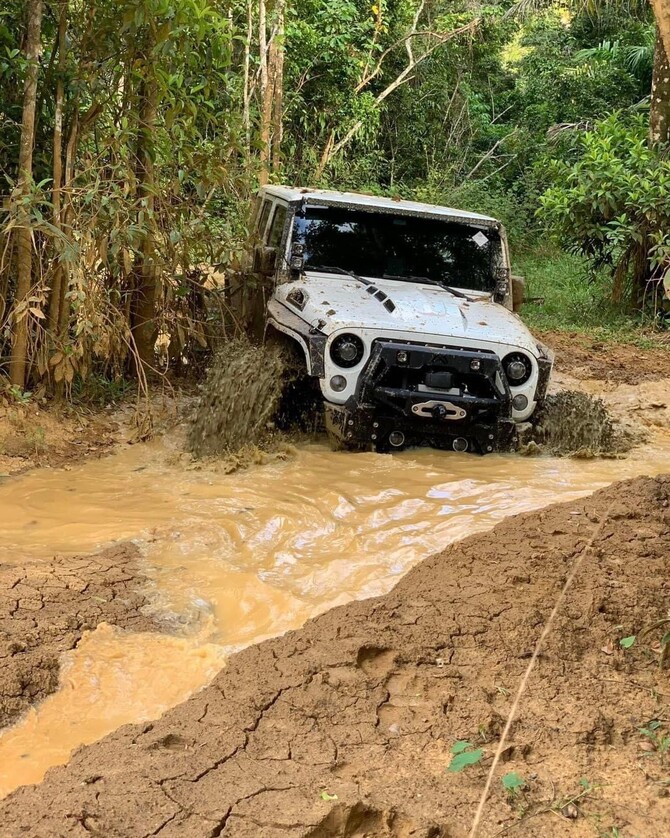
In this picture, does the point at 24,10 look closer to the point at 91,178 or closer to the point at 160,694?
the point at 91,178

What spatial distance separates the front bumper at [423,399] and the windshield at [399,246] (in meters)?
1.22

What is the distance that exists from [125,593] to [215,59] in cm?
440

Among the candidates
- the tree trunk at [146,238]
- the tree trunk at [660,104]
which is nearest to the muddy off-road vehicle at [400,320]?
the tree trunk at [146,238]

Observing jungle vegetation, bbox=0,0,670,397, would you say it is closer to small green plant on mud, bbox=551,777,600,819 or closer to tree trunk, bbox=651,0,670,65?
tree trunk, bbox=651,0,670,65

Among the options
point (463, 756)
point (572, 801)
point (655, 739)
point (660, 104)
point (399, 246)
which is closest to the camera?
point (572, 801)

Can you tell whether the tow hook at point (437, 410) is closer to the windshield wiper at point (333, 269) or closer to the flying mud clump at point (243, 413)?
the flying mud clump at point (243, 413)

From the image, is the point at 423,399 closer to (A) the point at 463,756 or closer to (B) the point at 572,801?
(A) the point at 463,756

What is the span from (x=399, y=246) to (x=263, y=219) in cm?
137

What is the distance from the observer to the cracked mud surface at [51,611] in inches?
119

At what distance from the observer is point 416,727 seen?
2668mm

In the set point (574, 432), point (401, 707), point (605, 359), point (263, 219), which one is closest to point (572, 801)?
point (401, 707)

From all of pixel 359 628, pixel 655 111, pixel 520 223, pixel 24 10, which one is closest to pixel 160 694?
pixel 359 628

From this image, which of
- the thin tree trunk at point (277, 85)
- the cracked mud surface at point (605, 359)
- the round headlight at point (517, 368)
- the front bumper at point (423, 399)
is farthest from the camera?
the thin tree trunk at point (277, 85)

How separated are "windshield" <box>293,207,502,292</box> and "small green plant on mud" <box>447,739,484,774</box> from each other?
456 centimetres
